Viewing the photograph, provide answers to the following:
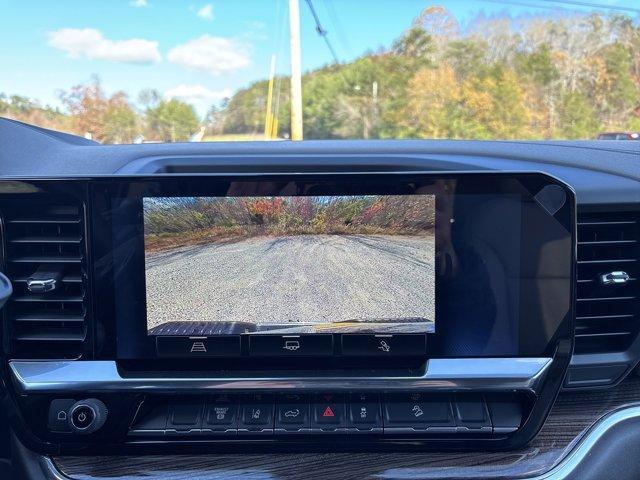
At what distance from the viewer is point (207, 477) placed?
5.55ft

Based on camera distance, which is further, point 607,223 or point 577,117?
point 577,117

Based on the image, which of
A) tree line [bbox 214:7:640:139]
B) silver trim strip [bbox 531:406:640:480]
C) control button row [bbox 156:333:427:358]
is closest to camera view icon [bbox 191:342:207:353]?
control button row [bbox 156:333:427:358]

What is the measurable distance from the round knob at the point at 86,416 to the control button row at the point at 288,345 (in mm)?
240

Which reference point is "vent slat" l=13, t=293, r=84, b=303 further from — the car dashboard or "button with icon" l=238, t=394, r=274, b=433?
"button with icon" l=238, t=394, r=274, b=433

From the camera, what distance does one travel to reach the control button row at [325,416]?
67.0 inches

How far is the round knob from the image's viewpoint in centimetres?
171

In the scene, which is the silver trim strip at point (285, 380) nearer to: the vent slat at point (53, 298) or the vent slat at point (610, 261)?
the vent slat at point (53, 298)

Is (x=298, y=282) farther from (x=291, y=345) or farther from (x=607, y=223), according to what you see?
(x=607, y=223)

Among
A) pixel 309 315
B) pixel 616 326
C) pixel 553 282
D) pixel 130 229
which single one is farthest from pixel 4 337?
pixel 616 326

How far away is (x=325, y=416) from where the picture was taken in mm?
1712

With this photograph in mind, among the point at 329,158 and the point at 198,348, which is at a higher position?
the point at 329,158

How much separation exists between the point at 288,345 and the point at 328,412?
0.76 ft

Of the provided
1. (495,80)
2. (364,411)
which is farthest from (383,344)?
(495,80)

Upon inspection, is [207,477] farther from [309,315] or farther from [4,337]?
[4,337]
